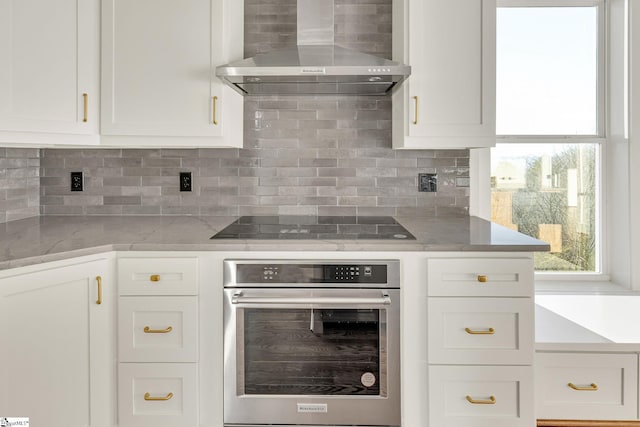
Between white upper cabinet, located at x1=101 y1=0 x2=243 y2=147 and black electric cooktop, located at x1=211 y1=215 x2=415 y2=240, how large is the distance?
48cm

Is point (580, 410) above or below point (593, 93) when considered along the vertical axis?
below

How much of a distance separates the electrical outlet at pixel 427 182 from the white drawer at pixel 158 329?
1350 mm

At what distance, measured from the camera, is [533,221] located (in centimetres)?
286

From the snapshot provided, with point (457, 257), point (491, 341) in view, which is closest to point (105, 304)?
point (457, 257)

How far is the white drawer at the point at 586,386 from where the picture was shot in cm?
207

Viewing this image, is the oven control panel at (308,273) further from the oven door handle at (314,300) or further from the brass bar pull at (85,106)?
the brass bar pull at (85,106)

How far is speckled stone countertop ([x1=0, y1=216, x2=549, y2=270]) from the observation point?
5.93 feet

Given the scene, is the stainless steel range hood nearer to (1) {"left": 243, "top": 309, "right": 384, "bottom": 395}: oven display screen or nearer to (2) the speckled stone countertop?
(2) the speckled stone countertop

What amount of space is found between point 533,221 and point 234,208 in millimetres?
1693

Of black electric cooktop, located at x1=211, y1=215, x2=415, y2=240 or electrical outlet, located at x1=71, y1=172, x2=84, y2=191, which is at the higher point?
electrical outlet, located at x1=71, y1=172, x2=84, y2=191

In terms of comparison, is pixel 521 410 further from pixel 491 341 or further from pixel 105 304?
pixel 105 304

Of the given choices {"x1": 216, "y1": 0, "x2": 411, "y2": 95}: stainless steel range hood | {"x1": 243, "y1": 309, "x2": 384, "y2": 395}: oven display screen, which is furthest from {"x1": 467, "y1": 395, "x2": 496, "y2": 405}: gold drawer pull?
{"x1": 216, "y1": 0, "x2": 411, "y2": 95}: stainless steel range hood

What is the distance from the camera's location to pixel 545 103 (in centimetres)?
283

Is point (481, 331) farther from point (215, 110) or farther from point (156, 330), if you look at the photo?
point (215, 110)
